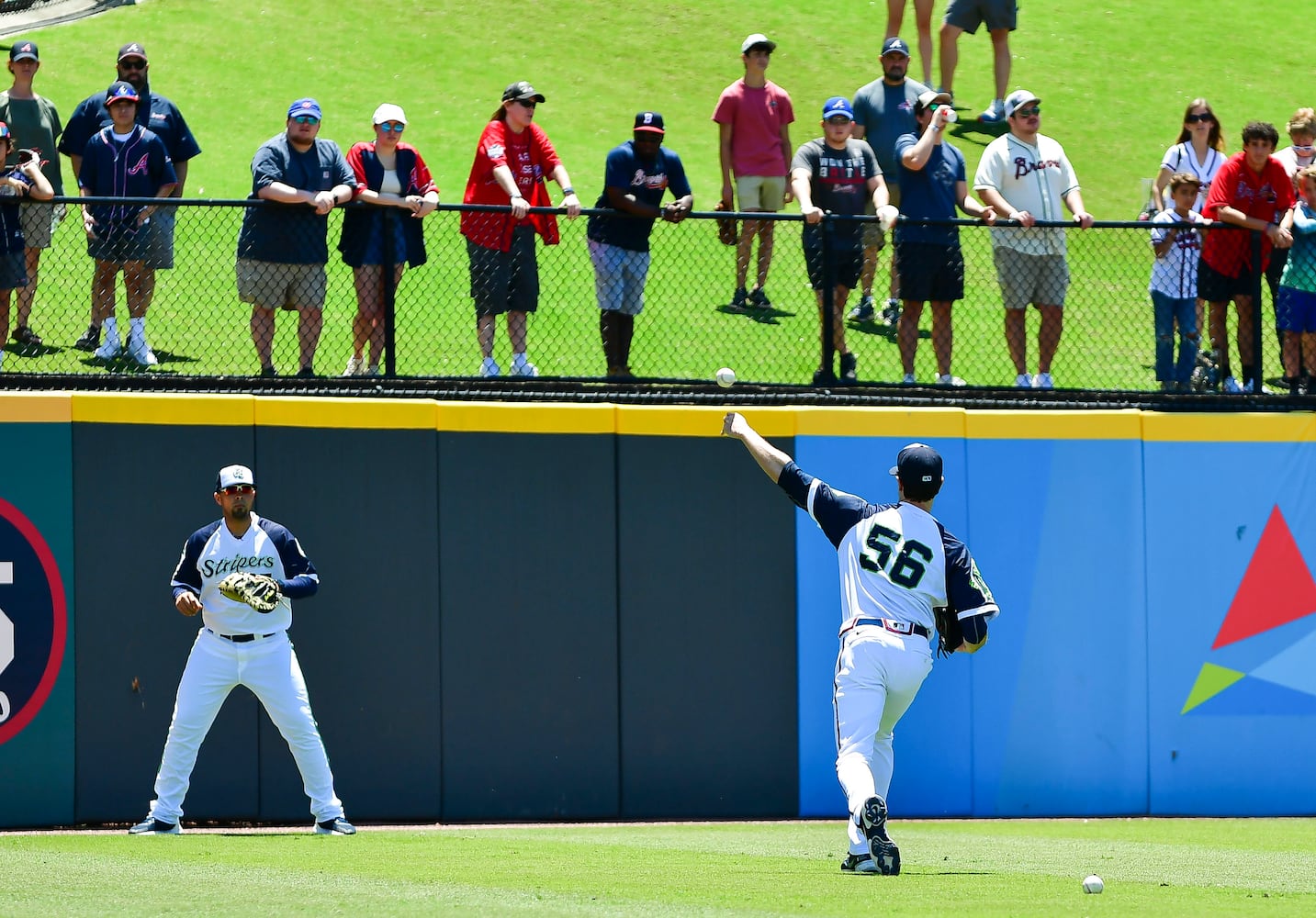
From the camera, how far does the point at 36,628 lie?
10.3 metres

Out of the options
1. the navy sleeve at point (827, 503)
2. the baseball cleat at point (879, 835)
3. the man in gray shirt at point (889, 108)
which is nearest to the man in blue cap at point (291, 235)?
the navy sleeve at point (827, 503)

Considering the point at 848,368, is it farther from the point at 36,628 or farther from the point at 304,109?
the point at 36,628

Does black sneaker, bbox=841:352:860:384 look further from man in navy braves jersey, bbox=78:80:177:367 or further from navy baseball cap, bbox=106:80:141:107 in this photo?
navy baseball cap, bbox=106:80:141:107

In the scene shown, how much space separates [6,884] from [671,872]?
274 cm

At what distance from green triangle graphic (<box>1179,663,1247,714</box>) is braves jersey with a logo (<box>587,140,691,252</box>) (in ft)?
15.6

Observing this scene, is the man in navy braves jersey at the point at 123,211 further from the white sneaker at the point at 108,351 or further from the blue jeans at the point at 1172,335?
the blue jeans at the point at 1172,335

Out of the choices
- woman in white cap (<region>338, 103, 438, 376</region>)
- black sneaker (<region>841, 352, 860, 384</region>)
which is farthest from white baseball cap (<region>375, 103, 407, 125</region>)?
black sneaker (<region>841, 352, 860, 384</region>)

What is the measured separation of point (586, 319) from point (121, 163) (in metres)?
3.26

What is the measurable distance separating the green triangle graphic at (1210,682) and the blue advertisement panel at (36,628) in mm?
7322

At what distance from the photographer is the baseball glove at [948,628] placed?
7703mm

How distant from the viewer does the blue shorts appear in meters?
11.5

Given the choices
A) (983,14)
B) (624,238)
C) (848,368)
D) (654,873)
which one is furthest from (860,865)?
(983,14)

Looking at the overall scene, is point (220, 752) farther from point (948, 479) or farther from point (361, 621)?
point (948, 479)

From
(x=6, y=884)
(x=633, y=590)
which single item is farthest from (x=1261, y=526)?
(x=6, y=884)
